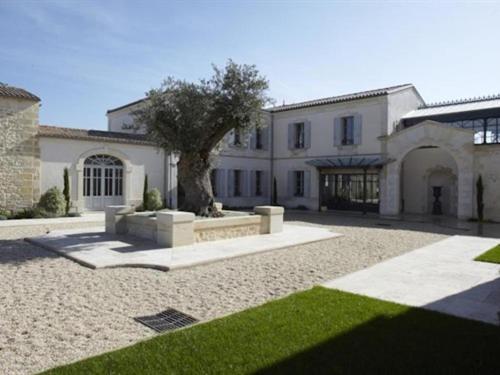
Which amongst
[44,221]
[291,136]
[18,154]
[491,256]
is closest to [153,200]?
[44,221]

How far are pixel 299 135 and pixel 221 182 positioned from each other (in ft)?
18.5

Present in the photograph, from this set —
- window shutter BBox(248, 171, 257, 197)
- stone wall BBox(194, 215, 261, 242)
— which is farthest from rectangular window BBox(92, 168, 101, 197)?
stone wall BBox(194, 215, 261, 242)

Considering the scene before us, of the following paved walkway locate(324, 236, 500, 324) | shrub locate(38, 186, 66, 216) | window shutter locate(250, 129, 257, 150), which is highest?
window shutter locate(250, 129, 257, 150)

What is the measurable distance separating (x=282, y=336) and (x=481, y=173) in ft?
49.4

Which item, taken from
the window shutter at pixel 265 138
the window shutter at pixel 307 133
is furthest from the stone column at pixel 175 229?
the window shutter at pixel 265 138

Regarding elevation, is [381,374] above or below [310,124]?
below

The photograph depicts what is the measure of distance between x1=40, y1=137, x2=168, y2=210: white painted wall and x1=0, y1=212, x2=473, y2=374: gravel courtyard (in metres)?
6.79

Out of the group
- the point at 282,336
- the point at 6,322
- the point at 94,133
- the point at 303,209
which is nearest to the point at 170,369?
the point at 282,336

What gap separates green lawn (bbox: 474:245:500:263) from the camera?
7.19m

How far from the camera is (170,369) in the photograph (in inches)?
112

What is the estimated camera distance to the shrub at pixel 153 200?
1642 cm

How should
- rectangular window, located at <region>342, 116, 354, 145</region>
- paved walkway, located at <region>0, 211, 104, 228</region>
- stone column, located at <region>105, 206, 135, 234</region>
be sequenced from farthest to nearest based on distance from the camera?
rectangular window, located at <region>342, 116, 354, 145</region> → paved walkway, located at <region>0, 211, 104, 228</region> → stone column, located at <region>105, 206, 135, 234</region>

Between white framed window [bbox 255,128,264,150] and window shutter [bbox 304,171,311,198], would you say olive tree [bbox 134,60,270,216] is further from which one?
white framed window [bbox 255,128,264,150]

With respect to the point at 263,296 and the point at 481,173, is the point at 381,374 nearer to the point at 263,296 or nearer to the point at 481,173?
the point at 263,296
